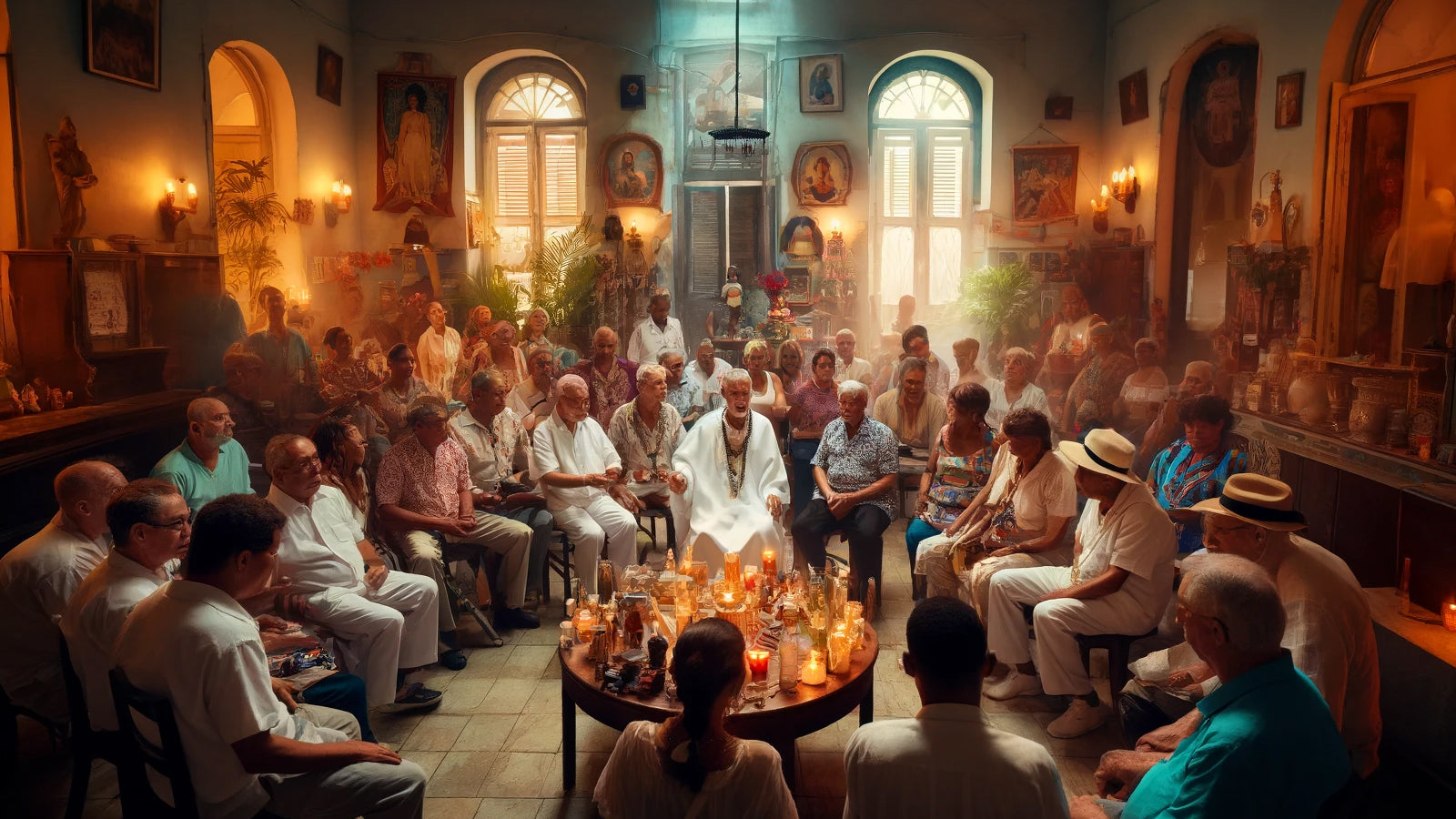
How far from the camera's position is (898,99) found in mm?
11727

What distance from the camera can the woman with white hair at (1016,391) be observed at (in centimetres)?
830

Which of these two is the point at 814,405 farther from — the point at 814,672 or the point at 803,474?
the point at 814,672

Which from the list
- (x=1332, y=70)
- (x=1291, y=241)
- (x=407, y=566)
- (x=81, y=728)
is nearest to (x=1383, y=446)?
(x=1291, y=241)

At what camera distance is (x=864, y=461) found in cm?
655

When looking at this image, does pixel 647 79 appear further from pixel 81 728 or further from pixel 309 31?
pixel 81 728

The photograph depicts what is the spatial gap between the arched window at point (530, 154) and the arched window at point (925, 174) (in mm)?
3741

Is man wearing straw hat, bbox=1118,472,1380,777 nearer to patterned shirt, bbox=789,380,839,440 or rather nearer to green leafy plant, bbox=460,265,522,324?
patterned shirt, bbox=789,380,839,440

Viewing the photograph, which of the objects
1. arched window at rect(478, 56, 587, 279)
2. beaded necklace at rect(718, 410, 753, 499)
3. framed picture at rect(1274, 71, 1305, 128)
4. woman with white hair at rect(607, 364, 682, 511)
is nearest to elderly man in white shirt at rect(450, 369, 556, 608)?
woman with white hair at rect(607, 364, 682, 511)

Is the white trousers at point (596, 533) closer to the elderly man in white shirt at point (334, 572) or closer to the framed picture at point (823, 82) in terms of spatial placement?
the elderly man in white shirt at point (334, 572)

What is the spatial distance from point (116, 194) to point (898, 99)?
841 cm

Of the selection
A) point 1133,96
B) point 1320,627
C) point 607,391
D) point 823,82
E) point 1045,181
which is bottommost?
point 1320,627

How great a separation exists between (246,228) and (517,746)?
6.44 metres

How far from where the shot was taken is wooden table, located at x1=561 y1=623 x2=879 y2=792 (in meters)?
3.76

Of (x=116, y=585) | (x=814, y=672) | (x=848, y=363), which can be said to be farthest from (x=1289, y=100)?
(x=116, y=585)
